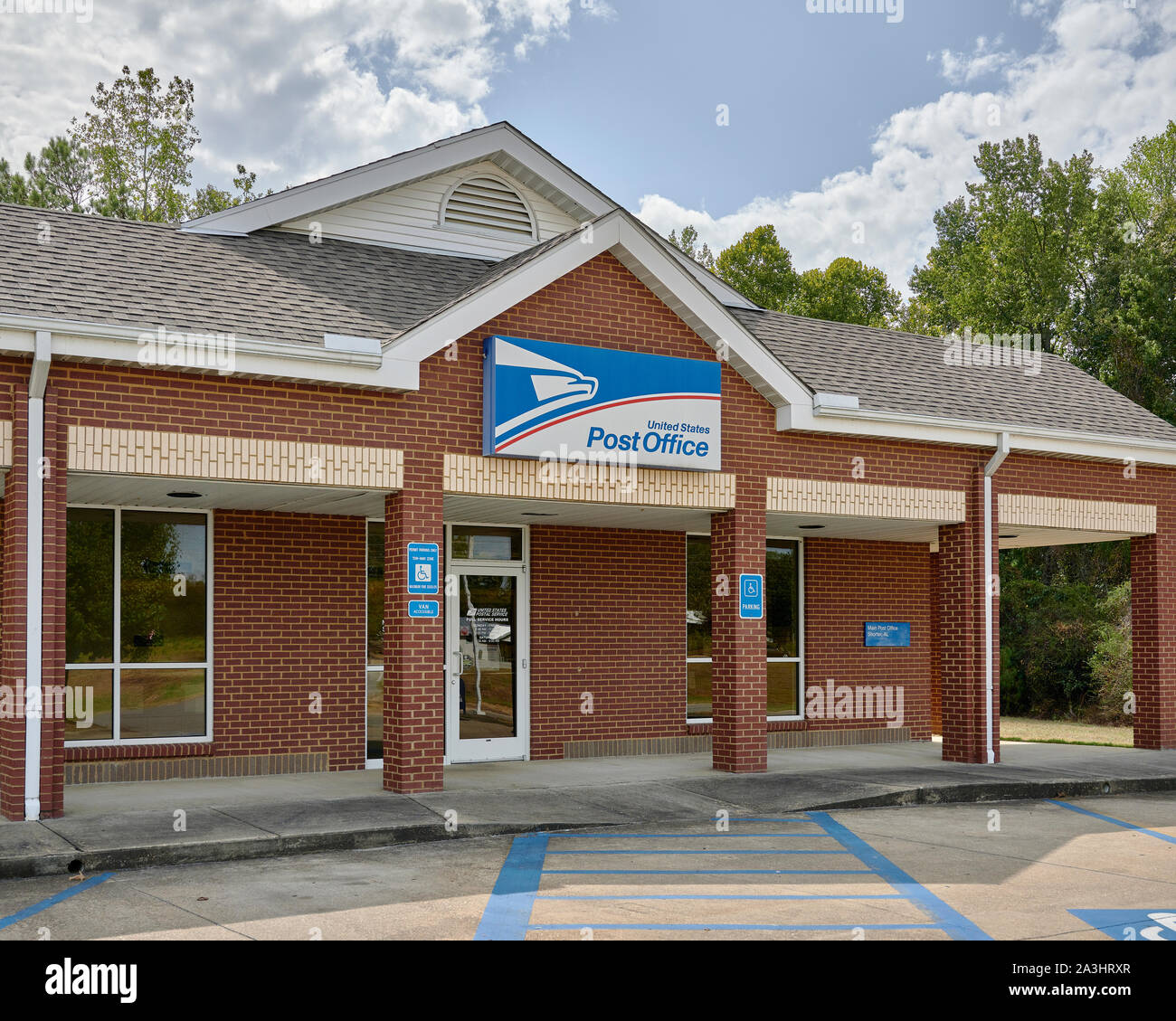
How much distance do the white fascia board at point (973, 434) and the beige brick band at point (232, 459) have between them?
4.92 meters

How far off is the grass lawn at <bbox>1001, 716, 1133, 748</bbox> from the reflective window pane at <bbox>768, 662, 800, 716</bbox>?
4763 millimetres

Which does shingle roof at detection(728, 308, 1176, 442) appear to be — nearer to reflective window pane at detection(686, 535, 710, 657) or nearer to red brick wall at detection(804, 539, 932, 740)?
red brick wall at detection(804, 539, 932, 740)

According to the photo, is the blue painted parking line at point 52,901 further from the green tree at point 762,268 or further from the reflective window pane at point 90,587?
the green tree at point 762,268

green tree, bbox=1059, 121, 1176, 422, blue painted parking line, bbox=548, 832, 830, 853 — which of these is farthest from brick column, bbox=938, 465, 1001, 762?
green tree, bbox=1059, 121, 1176, 422

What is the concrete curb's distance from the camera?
337 inches

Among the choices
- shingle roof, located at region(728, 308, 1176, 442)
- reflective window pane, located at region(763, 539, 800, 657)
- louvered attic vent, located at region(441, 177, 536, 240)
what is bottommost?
reflective window pane, located at region(763, 539, 800, 657)

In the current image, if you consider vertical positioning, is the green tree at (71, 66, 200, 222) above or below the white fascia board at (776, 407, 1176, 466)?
above

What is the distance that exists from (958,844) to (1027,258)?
30.3 m

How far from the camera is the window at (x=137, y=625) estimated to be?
12.6m

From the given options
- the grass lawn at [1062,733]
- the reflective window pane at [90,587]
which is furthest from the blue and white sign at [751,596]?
the grass lawn at [1062,733]

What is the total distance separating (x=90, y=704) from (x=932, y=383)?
37.4ft

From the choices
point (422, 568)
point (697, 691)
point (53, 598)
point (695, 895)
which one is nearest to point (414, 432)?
point (422, 568)

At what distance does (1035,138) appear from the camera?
37.9m
